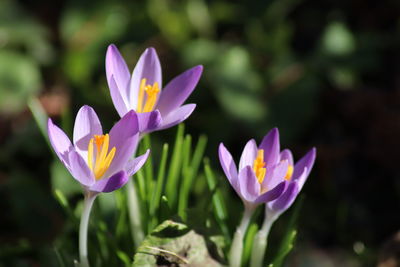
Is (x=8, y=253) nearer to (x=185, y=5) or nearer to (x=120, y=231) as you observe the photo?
(x=120, y=231)

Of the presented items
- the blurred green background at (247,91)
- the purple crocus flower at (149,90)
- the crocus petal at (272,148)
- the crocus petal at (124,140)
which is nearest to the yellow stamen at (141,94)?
the purple crocus flower at (149,90)

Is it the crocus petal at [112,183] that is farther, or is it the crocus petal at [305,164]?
the crocus petal at [305,164]

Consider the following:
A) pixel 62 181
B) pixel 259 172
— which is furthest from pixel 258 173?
pixel 62 181

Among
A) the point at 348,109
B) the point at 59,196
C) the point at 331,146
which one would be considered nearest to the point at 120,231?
the point at 59,196

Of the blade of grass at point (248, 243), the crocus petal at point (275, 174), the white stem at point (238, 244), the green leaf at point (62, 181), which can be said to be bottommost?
the blade of grass at point (248, 243)

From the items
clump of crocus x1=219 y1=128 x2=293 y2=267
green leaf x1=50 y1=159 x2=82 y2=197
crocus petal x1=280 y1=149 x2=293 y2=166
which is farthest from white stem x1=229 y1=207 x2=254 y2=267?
green leaf x1=50 y1=159 x2=82 y2=197

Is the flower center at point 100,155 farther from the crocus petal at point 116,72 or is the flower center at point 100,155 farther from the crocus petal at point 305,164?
the crocus petal at point 305,164
